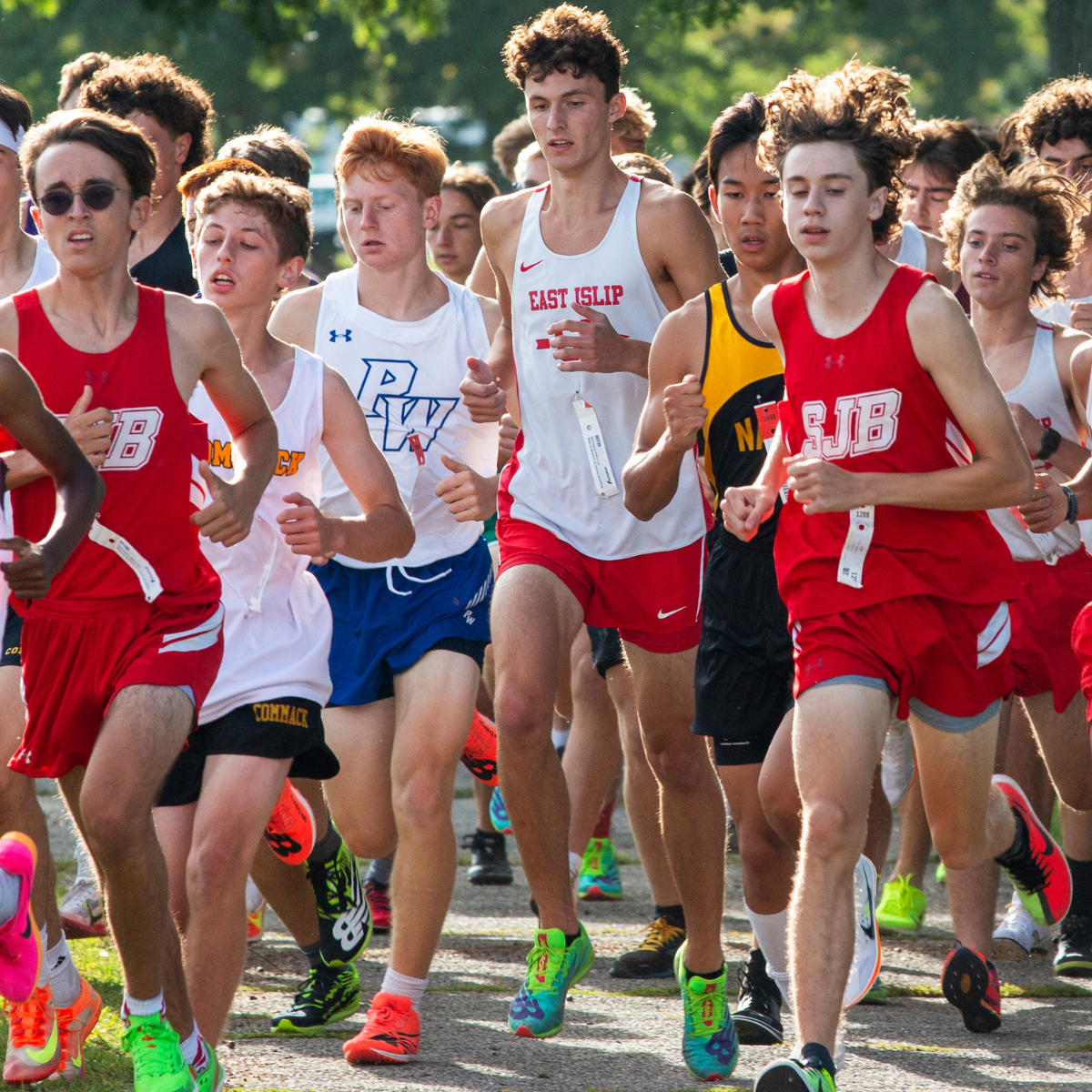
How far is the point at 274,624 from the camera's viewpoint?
5223 millimetres

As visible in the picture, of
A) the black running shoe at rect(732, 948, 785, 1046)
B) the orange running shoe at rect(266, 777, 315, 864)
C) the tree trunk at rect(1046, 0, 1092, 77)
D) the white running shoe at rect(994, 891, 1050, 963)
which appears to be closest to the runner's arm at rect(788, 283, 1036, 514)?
the black running shoe at rect(732, 948, 785, 1046)

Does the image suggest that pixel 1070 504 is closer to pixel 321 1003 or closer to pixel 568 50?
pixel 568 50

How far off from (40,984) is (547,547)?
6.41 feet

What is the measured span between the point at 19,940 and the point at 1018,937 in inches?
153

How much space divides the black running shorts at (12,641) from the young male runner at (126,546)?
65 cm

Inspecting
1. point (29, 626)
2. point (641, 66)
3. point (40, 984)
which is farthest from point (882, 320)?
point (641, 66)

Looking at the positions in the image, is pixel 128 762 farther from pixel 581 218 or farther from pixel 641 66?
pixel 641 66

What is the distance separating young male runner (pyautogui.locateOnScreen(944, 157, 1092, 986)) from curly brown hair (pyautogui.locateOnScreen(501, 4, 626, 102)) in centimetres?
137

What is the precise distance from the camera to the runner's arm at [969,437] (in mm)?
4504

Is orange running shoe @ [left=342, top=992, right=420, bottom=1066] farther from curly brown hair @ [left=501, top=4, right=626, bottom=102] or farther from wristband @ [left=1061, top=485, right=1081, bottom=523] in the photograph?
curly brown hair @ [left=501, top=4, right=626, bottom=102]

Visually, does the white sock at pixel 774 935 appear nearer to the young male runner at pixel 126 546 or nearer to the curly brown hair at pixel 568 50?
the young male runner at pixel 126 546

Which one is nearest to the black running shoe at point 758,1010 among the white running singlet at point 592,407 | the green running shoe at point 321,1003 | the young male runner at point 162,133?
the green running shoe at point 321,1003

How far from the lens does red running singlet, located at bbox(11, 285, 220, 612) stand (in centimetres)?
458

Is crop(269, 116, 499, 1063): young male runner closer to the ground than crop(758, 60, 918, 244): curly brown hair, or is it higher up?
closer to the ground
